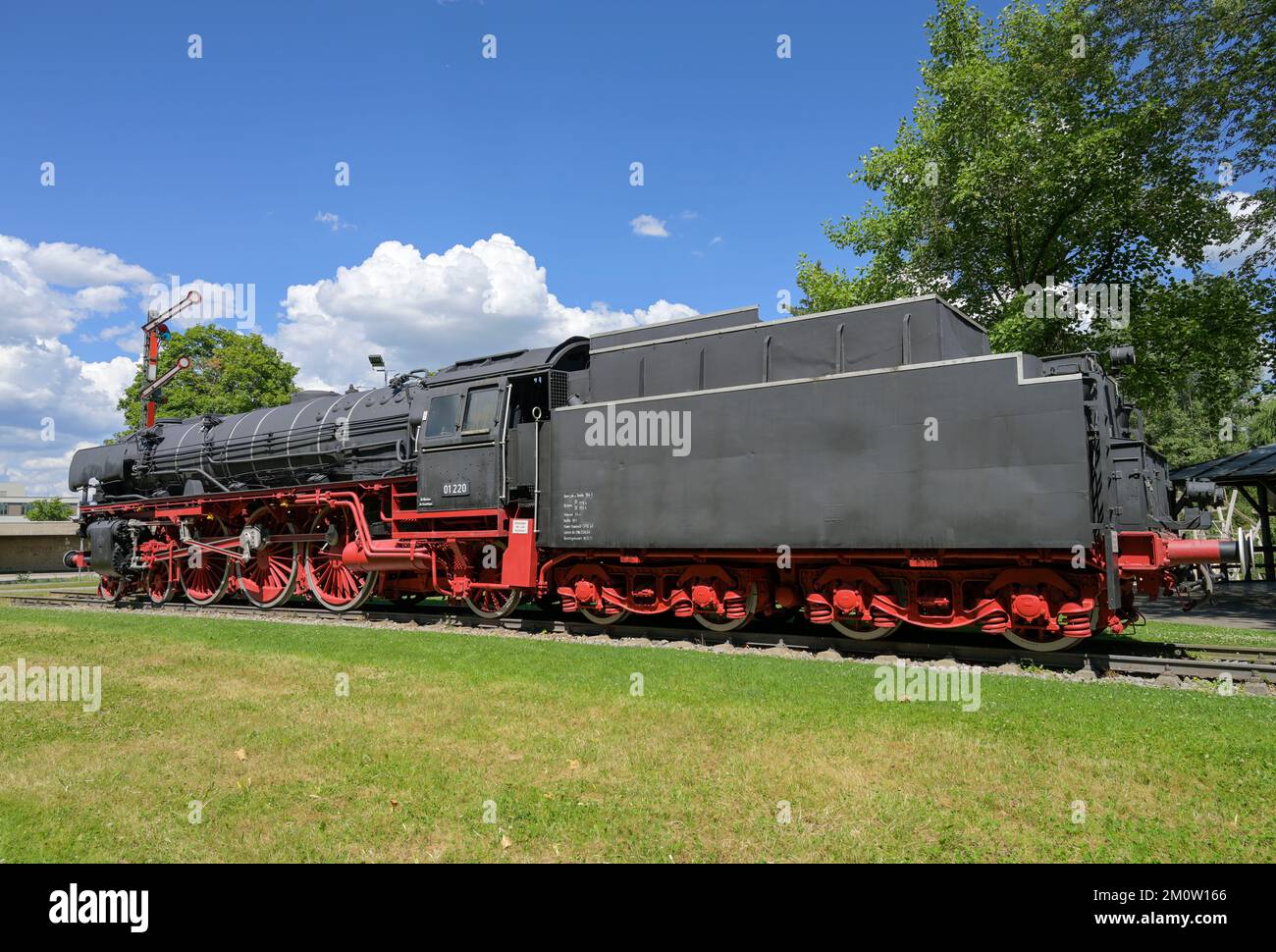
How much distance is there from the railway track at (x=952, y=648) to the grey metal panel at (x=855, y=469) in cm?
132

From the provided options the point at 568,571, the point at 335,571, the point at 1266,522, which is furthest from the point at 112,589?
the point at 1266,522

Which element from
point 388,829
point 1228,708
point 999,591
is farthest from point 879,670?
point 388,829

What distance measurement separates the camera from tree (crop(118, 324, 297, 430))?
1446 inches

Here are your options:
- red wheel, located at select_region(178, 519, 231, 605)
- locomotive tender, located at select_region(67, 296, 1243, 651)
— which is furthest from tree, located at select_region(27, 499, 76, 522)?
locomotive tender, located at select_region(67, 296, 1243, 651)

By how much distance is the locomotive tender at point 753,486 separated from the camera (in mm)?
7945

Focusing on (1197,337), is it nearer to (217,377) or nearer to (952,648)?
(952,648)

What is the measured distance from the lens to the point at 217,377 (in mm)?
38531

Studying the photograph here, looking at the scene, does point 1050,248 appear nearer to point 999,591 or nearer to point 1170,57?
point 1170,57

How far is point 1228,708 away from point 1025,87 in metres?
19.1

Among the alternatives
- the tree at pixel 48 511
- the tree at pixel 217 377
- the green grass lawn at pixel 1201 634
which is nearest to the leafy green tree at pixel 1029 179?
the green grass lawn at pixel 1201 634

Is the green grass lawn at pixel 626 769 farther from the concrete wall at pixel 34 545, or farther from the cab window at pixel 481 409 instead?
the concrete wall at pixel 34 545

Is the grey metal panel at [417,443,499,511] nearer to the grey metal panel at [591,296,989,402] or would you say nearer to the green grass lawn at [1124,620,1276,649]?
the grey metal panel at [591,296,989,402]

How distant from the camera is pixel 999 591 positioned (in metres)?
8.62

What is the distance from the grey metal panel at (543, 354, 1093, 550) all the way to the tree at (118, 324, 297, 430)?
30977mm
